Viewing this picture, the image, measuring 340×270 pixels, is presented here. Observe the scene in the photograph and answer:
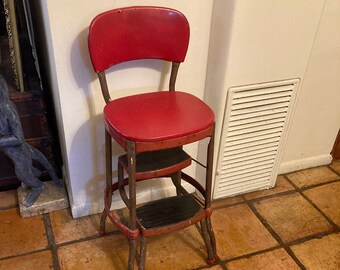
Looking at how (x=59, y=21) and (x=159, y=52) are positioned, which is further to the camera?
(x=159, y=52)

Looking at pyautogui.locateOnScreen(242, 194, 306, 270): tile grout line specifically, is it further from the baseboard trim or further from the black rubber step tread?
the black rubber step tread

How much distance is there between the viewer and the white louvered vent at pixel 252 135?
1.61m

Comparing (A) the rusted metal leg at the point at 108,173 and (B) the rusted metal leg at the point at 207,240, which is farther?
(B) the rusted metal leg at the point at 207,240

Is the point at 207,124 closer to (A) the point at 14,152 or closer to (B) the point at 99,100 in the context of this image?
(B) the point at 99,100

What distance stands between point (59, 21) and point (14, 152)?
638 millimetres

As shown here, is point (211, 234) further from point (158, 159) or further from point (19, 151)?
point (19, 151)

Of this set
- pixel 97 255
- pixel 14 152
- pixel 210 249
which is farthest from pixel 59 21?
pixel 210 249

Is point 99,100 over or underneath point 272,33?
underneath

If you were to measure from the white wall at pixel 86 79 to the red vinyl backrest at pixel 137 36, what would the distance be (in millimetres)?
98

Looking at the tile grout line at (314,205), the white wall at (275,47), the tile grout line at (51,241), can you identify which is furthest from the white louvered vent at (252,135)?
the tile grout line at (51,241)

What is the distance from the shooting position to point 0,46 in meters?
1.95

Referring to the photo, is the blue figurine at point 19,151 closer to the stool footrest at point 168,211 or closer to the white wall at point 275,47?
the stool footrest at point 168,211

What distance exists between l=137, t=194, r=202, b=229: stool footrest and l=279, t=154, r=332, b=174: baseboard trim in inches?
33.9

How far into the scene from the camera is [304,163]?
213 centimetres
